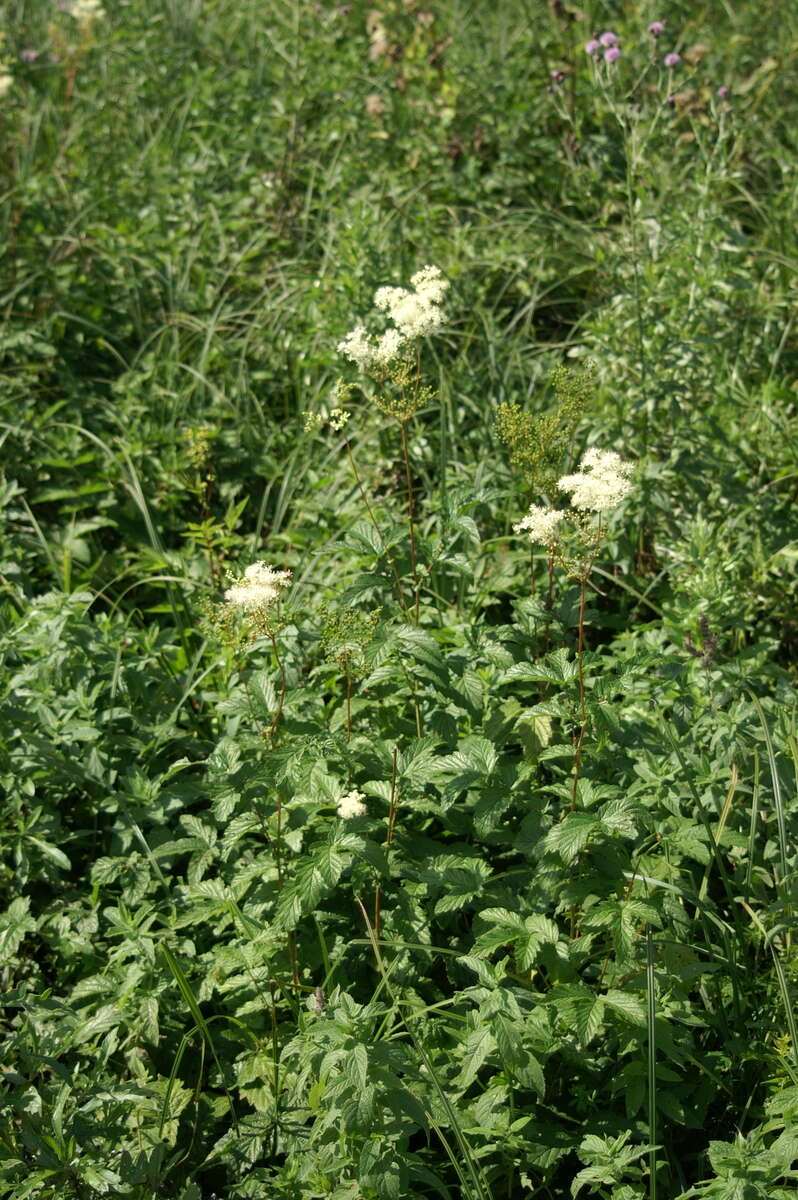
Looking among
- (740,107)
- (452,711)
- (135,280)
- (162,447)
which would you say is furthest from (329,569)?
(740,107)

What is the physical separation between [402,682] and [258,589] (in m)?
0.41

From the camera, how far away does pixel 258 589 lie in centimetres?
187

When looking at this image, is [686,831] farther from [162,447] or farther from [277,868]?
[162,447]

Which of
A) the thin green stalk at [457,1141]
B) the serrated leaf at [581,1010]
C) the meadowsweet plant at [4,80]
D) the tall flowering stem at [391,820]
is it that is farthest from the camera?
the meadowsweet plant at [4,80]

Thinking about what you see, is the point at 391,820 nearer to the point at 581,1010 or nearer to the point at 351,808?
the point at 351,808

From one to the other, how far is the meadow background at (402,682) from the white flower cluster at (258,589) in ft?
0.43

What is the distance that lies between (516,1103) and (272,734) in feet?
2.48

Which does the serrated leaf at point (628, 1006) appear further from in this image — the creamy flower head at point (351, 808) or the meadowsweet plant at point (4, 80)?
the meadowsweet plant at point (4, 80)

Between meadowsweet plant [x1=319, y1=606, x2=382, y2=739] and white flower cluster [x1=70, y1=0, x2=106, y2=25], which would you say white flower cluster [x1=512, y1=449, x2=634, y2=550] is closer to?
meadowsweet plant [x1=319, y1=606, x2=382, y2=739]

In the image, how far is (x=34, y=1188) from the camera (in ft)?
5.54

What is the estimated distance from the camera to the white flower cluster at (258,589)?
6.10 ft

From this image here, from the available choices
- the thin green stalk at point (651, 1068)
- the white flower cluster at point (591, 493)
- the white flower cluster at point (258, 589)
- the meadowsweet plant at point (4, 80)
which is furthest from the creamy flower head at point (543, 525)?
the meadowsweet plant at point (4, 80)

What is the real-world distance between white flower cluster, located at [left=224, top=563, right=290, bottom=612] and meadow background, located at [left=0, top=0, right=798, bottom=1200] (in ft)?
0.43

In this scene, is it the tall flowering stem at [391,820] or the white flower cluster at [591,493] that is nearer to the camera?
the white flower cluster at [591,493]
